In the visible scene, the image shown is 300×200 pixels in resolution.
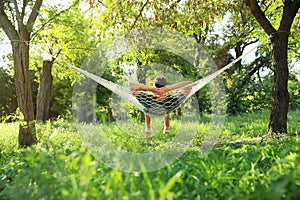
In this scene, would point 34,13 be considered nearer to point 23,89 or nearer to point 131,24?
point 23,89

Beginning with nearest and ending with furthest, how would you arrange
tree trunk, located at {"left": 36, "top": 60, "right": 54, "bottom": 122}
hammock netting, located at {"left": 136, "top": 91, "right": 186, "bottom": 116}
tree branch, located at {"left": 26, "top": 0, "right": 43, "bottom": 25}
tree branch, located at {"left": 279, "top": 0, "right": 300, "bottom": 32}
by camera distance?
tree branch, located at {"left": 279, "top": 0, "right": 300, "bottom": 32}, hammock netting, located at {"left": 136, "top": 91, "right": 186, "bottom": 116}, tree branch, located at {"left": 26, "top": 0, "right": 43, "bottom": 25}, tree trunk, located at {"left": 36, "top": 60, "right": 54, "bottom": 122}

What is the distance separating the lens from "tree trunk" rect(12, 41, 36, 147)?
438cm

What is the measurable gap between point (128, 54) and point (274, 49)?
7.07 feet

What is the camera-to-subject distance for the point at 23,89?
4.43m

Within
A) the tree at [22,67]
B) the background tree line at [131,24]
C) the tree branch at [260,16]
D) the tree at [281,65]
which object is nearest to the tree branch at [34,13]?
the background tree line at [131,24]

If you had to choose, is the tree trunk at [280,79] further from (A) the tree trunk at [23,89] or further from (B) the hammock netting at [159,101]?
(A) the tree trunk at [23,89]

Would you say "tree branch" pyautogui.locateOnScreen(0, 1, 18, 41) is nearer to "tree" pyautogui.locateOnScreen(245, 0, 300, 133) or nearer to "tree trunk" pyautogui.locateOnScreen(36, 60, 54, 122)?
"tree" pyautogui.locateOnScreen(245, 0, 300, 133)

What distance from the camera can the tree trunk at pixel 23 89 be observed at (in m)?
4.38

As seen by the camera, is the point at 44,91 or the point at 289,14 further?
the point at 44,91

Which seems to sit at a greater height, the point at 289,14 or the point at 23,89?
the point at 289,14

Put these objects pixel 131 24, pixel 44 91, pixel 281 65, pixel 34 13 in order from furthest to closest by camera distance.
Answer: pixel 44 91 → pixel 131 24 → pixel 34 13 → pixel 281 65

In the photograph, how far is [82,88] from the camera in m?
14.5

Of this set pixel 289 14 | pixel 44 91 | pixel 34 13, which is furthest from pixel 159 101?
pixel 44 91

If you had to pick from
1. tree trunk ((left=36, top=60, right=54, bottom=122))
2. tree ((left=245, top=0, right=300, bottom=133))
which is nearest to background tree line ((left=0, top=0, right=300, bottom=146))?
tree ((left=245, top=0, right=300, bottom=133))
